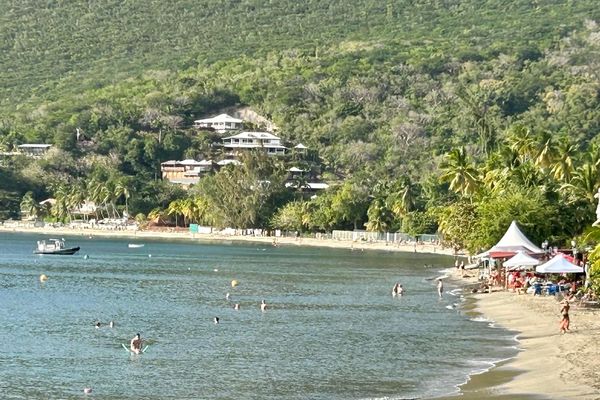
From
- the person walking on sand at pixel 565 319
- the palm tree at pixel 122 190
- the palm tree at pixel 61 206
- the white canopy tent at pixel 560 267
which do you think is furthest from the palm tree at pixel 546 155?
the palm tree at pixel 61 206

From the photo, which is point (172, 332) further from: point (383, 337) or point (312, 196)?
point (312, 196)

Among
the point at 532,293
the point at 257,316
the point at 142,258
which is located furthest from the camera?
the point at 142,258

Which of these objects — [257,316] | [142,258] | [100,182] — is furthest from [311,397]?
[100,182]

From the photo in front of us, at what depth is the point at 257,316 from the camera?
56.8 meters

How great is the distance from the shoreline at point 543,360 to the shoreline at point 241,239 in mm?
68893

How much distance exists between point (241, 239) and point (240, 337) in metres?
111

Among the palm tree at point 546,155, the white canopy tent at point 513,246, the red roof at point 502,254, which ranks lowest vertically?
the red roof at point 502,254

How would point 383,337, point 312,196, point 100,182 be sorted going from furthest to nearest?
point 100,182
point 312,196
point 383,337

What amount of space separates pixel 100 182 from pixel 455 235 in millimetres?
117548

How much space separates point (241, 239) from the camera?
159 meters

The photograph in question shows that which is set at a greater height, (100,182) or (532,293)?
(100,182)

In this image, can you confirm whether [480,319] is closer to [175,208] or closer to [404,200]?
[404,200]

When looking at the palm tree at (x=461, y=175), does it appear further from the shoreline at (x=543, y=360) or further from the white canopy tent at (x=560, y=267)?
the white canopy tent at (x=560, y=267)

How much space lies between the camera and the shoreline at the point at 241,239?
132 m
